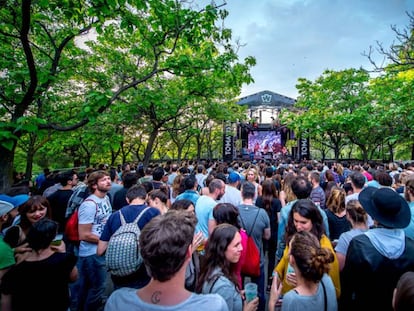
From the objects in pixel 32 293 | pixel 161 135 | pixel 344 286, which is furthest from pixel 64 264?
pixel 161 135

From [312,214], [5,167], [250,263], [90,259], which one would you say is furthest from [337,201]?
[5,167]

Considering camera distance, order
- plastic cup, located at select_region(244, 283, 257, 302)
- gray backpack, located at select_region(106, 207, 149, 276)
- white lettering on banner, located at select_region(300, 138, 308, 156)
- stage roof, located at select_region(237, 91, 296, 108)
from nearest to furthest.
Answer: plastic cup, located at select_region(244, 283, 257, 302) → gray backpack, located at select_region(106, 207, 149, 276) → white lettering on banner, located at select_region(300, 138, 308, 156) → stage roof, located at select_region(237, 91, 296, 108)

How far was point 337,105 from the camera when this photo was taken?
49.6ft

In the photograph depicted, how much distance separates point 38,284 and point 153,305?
137cm

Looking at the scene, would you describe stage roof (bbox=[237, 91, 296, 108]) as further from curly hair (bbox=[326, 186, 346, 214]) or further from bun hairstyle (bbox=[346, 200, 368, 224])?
bun hairstyle (bbox=[346, 200, 368, 224])

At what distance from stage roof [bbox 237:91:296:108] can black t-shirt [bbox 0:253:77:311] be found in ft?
91.8

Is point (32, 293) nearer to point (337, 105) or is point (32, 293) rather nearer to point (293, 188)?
point (293, 188)

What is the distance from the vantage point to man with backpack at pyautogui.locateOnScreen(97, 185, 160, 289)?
86.0 inches

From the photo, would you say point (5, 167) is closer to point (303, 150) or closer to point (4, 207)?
point (4, 207)


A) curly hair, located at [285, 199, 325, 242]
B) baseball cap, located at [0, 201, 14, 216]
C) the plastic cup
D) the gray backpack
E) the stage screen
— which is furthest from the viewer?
the stage screen

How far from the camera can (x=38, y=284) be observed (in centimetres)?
189

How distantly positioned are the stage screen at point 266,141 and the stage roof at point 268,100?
3.49 metres

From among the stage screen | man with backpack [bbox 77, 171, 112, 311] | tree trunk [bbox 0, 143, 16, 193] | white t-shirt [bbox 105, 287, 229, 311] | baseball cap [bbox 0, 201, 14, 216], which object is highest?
the stage screen

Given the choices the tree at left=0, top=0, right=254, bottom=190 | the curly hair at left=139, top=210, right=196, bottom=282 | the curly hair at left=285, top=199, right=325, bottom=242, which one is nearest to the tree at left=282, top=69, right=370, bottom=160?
the tree at left=0, top=0, right=254, bottom=190
